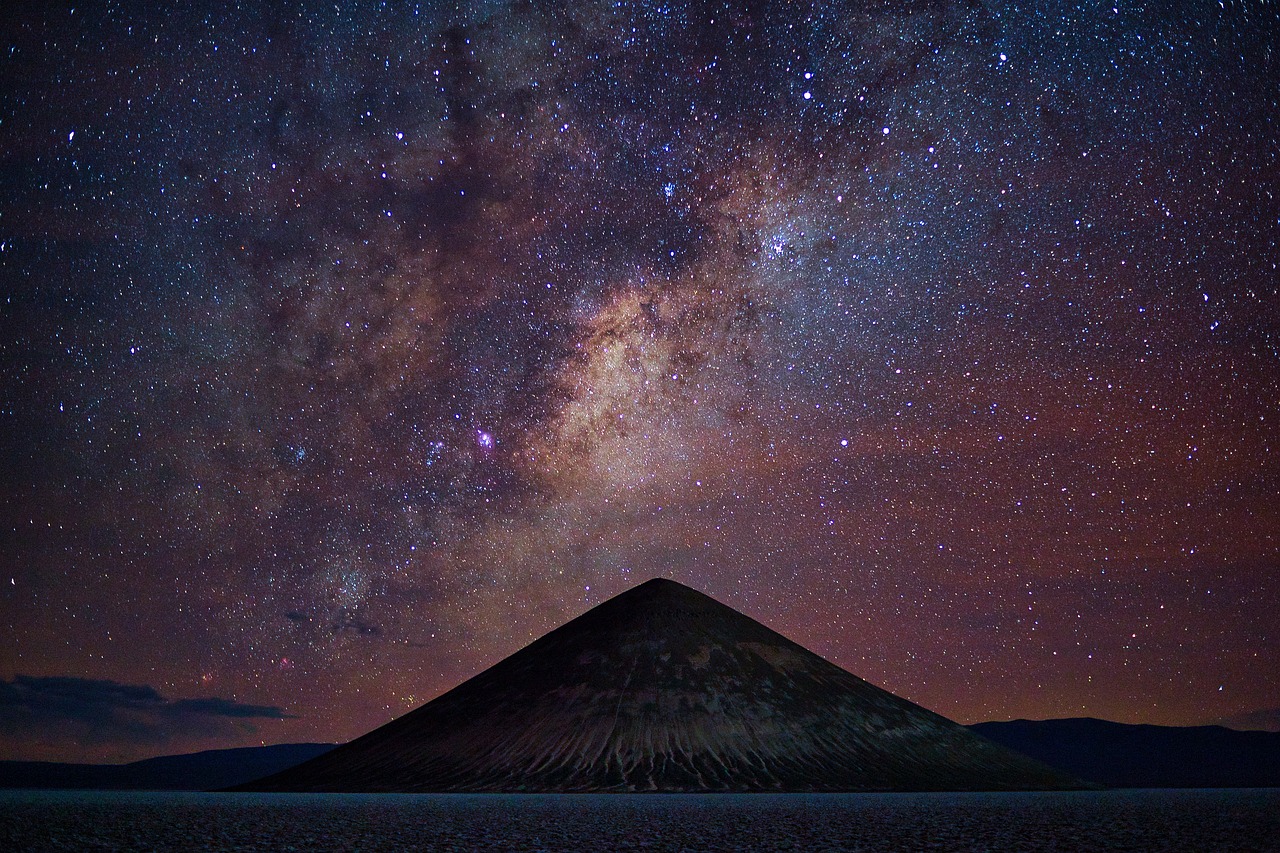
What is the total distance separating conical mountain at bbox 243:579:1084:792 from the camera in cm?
15662

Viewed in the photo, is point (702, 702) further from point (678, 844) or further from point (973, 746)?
point (678, 844)

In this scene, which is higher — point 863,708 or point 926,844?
point 863,708

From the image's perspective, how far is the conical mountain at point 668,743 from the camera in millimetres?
156625

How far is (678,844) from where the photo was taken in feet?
142

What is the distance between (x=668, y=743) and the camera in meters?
167

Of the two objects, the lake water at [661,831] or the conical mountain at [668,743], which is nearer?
the lake water at [661,831]

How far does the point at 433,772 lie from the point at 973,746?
96.8 metres

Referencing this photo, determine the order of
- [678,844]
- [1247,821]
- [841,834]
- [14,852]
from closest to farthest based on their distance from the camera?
[14,852]
[678,844]
[841,834]
[1247,821]

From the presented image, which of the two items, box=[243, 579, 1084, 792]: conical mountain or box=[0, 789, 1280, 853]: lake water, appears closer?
box=[0, 789, 1280, 853]: lake water

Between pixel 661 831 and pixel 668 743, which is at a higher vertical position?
pixel 668 743

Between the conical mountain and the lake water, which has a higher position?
the conical mountain

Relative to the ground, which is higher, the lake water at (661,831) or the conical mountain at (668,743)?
the conical mountain at (668,743)

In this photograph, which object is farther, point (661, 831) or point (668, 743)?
point (668, 743)

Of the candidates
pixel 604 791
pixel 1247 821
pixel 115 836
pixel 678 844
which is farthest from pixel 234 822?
pixel 604 791
